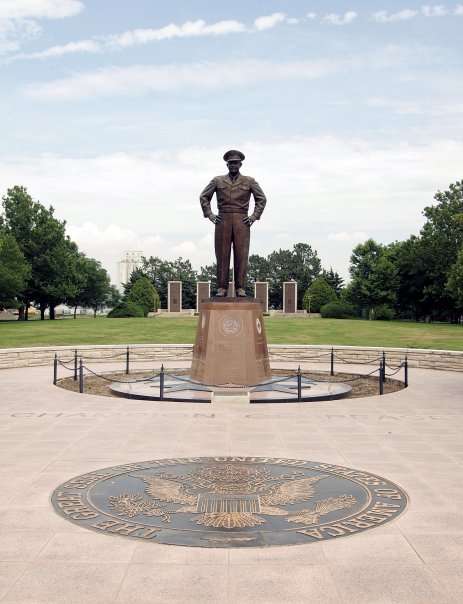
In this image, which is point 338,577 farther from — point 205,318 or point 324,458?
point 205,318

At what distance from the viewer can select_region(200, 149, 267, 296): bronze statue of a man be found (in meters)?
16.6

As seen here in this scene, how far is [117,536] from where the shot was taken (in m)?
6.20

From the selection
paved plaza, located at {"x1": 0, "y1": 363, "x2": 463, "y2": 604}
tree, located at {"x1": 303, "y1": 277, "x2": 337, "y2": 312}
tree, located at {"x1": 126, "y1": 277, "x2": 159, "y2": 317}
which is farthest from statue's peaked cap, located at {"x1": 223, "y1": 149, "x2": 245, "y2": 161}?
tree, located at {"x1": 303, "y1": 277, "x2": 337, "y2": 312}

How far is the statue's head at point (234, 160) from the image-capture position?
1650 cm

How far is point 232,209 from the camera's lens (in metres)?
16.8

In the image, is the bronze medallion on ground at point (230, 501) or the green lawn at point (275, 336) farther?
the green lawn at point (275, 336)

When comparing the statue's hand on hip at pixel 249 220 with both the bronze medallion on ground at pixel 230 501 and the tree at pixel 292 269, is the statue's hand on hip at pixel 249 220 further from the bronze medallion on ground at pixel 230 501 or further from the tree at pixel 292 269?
the tree at pixel 292 269

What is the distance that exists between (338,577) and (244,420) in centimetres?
737

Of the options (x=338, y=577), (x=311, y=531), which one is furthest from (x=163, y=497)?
(x=338, y=577)

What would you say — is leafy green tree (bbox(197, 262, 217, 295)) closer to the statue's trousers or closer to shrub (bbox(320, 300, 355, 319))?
shrub (bbox(320, 300, 355, 319))

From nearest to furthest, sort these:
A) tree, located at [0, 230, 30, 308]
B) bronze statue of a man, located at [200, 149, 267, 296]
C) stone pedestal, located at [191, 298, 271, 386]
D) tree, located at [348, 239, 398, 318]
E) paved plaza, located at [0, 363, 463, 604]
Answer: paved plaza, located at [0, 363, 463, 604], stone pedestal, located at [191, 298, 271, 386], bronze statue of a man, located at [200, 149, 267, 296], tree, located at [0, 230, 30, 308], tree, located at [348, 239, 398, 318]

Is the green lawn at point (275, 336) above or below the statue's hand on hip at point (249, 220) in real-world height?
below

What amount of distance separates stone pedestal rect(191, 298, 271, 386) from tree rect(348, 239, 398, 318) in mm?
51083

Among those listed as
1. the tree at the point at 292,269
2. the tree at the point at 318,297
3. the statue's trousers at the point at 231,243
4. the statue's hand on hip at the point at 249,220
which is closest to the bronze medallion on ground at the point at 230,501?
the statue's trousers at the point at 231,243
